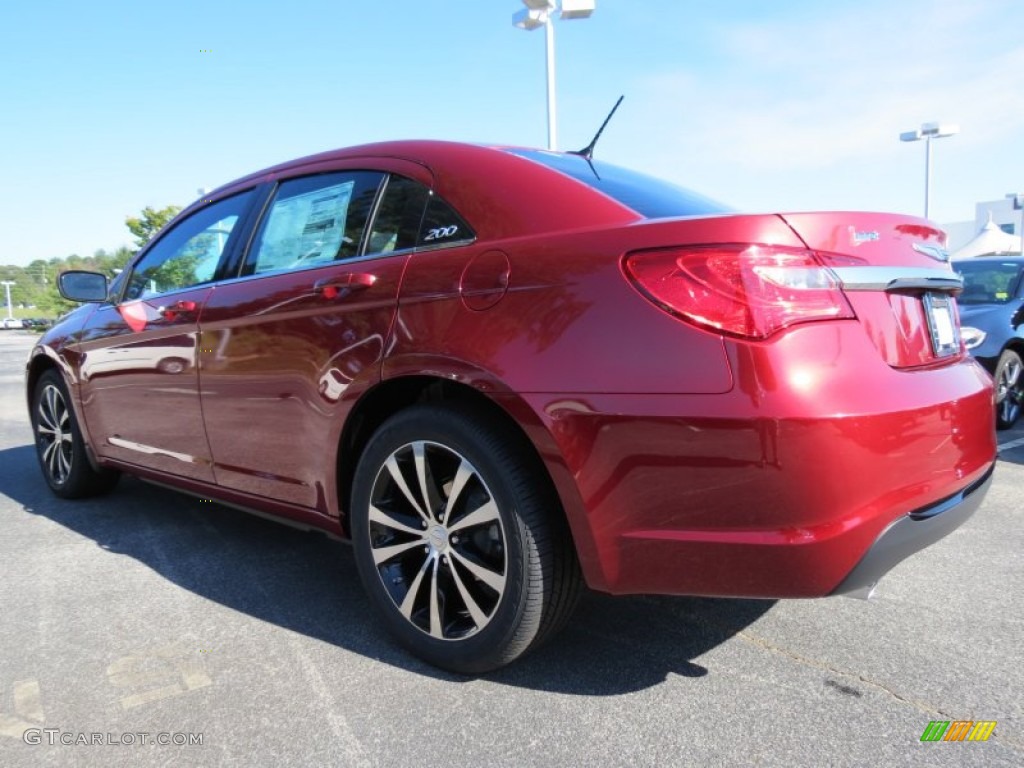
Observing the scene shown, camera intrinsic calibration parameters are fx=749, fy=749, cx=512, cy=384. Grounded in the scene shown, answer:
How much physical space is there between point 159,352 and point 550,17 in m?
9.19

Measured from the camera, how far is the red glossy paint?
5.66ft

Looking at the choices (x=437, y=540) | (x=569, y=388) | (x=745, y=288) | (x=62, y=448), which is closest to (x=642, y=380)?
(x=569, y=388)

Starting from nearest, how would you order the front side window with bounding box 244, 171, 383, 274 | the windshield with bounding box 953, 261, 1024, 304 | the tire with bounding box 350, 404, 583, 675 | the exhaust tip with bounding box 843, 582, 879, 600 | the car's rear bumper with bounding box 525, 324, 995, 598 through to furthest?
1. the car's rear bumper with bounding box 525, 324, 995, 598
2. the exhaust tip with bounding box 843, 582, 879, 600
3. the tire with bounding box 350, 404, 583, 675
4. the front side window with bounding box 244, 171, 383, 274
5. the windshield with bounding box 953, 261, 1024, 304

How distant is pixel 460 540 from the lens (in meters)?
2.27

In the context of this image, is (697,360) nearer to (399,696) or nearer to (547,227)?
(547,227)

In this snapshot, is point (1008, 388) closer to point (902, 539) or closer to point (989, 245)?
point (902, 539)

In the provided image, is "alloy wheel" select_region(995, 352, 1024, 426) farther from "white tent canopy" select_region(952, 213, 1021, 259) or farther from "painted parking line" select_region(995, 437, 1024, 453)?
"white tent canopy" select_region(952, 213, 1021, 259)

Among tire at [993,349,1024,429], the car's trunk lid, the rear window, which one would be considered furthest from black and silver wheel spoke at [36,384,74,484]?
Result: tire at [993,349,1024,429]

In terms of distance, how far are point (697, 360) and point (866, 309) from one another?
0.49 meters

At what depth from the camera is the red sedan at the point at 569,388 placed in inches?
68.9

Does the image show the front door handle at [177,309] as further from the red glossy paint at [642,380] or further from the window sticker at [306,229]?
the red glossy paint at [642,380]

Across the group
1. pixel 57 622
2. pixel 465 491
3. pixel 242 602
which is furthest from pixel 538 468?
pixel 57 622

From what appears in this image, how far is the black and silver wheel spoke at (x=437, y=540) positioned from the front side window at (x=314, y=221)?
0.83 metres

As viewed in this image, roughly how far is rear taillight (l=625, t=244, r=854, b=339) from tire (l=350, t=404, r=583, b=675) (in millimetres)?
632
